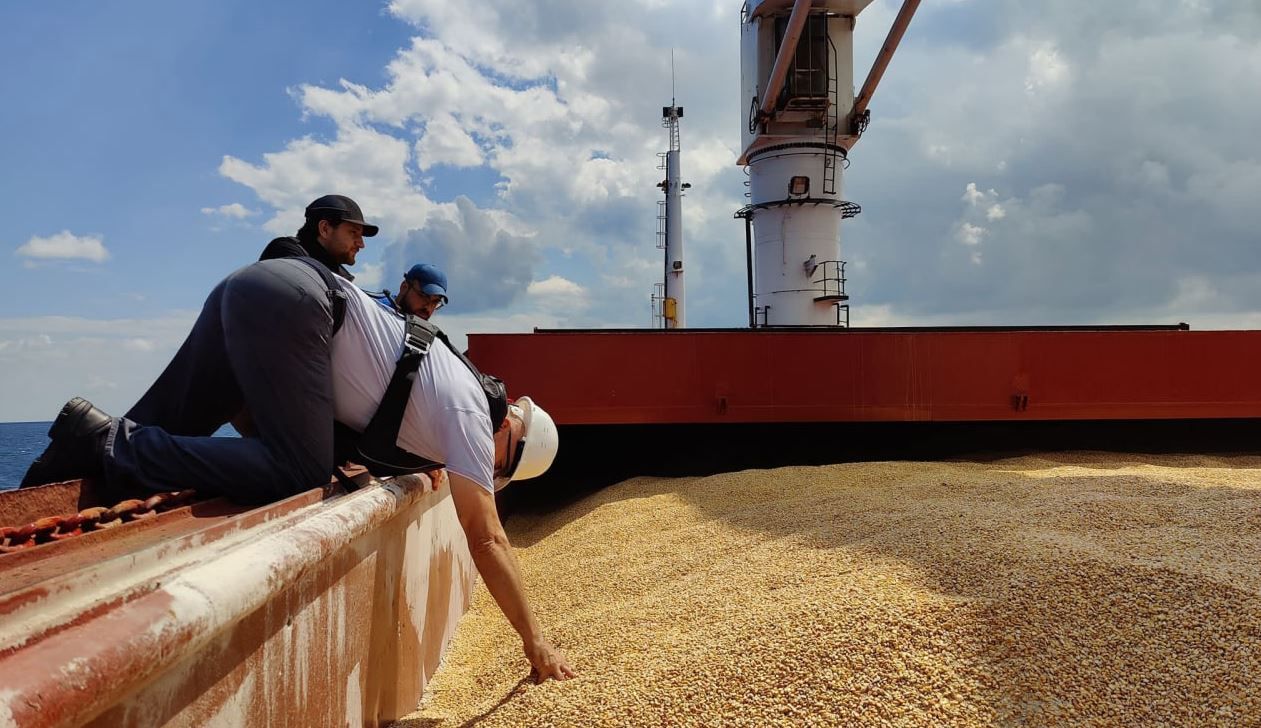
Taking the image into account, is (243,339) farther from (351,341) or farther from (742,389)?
(742,389)

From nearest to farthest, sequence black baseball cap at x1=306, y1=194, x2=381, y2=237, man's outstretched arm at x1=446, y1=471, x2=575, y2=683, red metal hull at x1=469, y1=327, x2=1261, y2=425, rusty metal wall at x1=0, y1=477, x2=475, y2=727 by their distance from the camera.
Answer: rusty metal wall at x1=0, y1=477, x2=475, y2=727, man's outstretched arm at x1=446, y1=471, x2=575, y2=683, black baseball cap at x1=306, y1=194, x2=381, y2=237, red metal hull at x1=469, y1=327, x2=1261, y2=425

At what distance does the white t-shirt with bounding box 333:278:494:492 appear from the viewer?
1975 mm

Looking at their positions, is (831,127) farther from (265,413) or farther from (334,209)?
(265,413)

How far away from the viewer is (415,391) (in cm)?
200

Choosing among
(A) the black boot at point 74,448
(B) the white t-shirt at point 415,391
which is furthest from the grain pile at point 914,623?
(A) the black boot at point 74,448

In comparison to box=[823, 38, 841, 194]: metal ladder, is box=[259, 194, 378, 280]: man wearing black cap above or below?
below

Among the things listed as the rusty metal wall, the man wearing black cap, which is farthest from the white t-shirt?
the man wearing black cap

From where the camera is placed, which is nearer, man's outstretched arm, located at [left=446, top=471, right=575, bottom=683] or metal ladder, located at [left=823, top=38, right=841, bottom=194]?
man's outstretched arm, located at [left=446, top=471, right=575, bottom=683]

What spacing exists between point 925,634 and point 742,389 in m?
3.58

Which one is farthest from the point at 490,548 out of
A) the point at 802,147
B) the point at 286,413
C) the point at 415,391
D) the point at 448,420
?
the point at 802,147

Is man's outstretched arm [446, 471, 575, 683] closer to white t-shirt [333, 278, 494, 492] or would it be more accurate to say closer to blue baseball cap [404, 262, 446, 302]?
white t-shirt [333, 278, 494, 492]

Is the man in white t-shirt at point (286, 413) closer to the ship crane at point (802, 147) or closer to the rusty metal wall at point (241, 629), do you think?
the rusty metal wall at point (241, 629)

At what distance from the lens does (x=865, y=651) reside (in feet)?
6.35

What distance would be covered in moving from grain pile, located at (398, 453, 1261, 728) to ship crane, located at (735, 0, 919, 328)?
6.69 m
